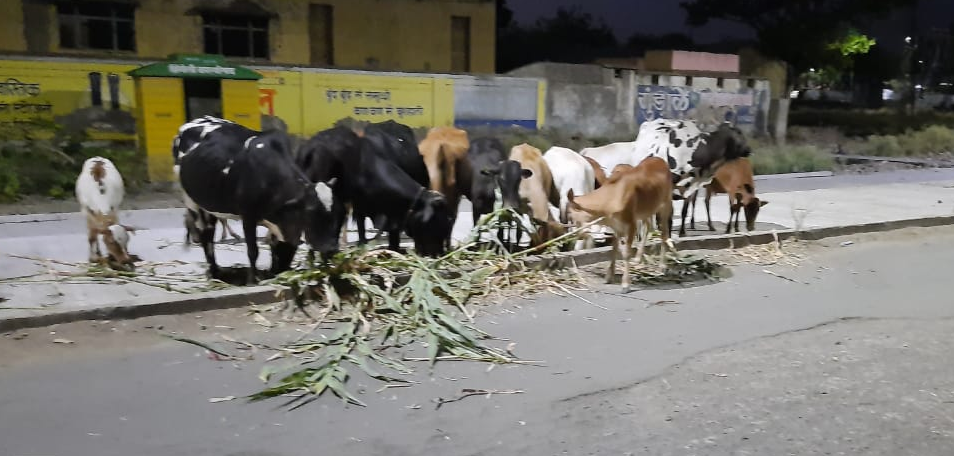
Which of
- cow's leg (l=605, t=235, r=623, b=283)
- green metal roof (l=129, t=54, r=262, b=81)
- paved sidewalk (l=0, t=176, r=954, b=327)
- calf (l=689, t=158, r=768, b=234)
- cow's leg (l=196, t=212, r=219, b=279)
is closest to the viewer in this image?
paved sidewalk (l=0, t=176, r=954, b=327)

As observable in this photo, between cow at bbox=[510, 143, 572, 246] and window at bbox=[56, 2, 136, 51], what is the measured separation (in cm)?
1817

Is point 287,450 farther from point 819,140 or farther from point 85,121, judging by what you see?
point 819,140

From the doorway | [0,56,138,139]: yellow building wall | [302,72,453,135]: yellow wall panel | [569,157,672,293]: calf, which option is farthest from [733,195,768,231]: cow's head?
[0,56,138,139]: yellow building wall

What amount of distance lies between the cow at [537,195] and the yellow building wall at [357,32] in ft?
49.7

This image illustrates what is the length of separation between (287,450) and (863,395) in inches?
136

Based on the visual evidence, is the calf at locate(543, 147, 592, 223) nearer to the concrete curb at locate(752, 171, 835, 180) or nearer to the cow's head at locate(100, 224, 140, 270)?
the cow's head at locate(100, 224, 140, 270)

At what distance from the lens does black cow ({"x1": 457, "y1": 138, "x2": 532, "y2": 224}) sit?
23.9ft

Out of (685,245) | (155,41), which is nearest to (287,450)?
(685,245)

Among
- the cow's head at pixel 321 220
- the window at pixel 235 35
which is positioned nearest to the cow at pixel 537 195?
the cow's head at pixel 321 220

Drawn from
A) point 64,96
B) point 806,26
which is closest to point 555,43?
point 806,26

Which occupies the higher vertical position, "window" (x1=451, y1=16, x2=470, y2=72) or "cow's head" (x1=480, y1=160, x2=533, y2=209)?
"window" (x1=451, y1=16, x2=470, y2=72)

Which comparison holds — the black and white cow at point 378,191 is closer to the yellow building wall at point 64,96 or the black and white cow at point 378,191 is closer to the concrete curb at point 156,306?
the concrete curb at point 156,306

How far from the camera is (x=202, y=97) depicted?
1220cm

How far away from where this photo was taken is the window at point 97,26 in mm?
21531
